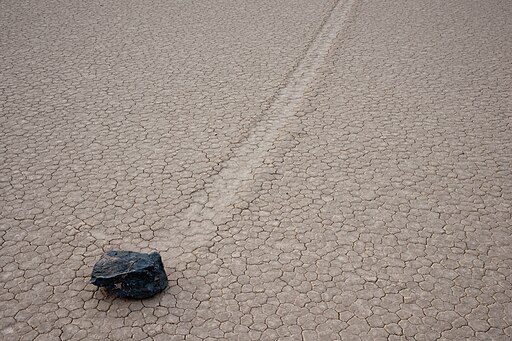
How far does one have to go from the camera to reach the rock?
2.91m

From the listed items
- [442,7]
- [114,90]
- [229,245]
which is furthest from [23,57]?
[442,7]

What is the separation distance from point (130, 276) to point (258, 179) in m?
1.46

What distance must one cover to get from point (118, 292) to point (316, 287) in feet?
3.72

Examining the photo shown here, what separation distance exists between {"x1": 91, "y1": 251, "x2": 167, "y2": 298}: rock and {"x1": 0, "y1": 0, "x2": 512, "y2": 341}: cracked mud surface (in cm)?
7

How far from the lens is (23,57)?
607 centimetres

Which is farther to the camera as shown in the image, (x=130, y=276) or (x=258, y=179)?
(x=258, y=179)

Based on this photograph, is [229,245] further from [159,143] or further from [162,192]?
[159,143]

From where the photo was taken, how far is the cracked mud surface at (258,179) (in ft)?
9.53

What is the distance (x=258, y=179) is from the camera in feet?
13.4

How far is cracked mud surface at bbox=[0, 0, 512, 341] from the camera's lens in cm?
291

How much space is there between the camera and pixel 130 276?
292cm

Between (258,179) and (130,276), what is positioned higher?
(130,276)

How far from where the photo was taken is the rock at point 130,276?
9.54 feet

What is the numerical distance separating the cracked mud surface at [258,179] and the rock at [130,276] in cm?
7
